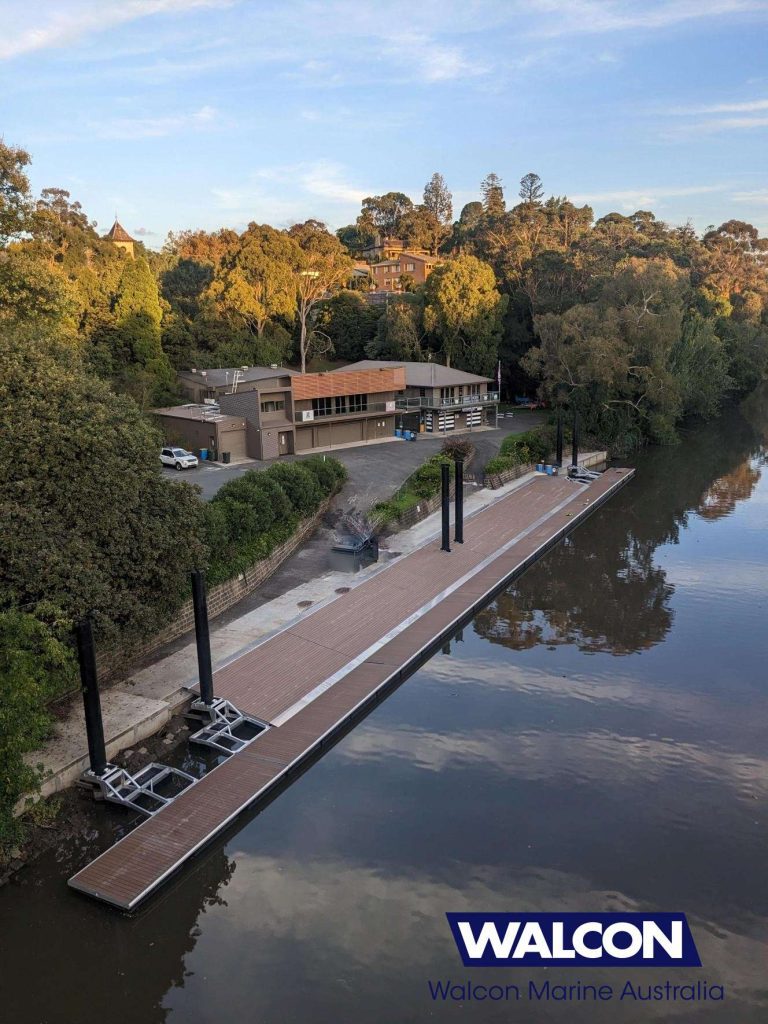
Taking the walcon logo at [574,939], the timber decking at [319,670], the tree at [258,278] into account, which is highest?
the tree at [258,278]

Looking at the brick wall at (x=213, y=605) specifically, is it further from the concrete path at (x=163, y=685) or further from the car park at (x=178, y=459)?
the car park at (x=178, y=459)

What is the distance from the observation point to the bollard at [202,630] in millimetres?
16188

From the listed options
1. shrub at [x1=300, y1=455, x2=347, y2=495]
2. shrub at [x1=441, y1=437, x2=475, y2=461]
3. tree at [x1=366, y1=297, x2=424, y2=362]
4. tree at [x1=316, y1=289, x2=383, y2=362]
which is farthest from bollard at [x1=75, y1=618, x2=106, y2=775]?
tree at [x1=316, y1=289, x2=383, y2=362]

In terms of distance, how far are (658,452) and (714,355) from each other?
42.0ft

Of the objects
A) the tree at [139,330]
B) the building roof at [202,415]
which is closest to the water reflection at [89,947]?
the building roof at [202,415]

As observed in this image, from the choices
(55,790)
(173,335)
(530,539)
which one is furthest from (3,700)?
(173,335)

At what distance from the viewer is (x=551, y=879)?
40.7 feet

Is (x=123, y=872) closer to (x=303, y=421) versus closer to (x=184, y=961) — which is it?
(x=184, y=961)

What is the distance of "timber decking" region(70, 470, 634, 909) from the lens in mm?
12781

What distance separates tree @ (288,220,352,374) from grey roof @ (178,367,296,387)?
1272 cm

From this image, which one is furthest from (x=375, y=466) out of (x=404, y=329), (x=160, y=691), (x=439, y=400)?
(x=404, y=329)

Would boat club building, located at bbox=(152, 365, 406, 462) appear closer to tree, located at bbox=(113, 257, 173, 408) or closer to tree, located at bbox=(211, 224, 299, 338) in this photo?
tree, located at bbox=(113, 257, 173, 408)

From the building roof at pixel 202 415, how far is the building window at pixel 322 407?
496 cm

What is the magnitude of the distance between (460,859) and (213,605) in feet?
38.3
